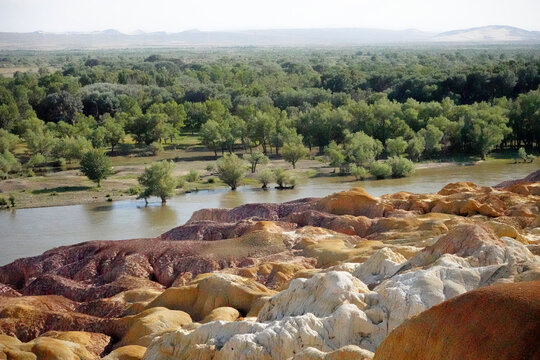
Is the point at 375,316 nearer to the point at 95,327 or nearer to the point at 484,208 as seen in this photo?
the point at 95,327

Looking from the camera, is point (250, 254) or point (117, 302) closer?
point (117, 302)

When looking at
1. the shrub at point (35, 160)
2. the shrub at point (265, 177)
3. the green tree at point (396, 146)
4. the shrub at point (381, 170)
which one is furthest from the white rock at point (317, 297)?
the shrub at point (35, 160)

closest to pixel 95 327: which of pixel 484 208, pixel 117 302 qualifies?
pixel 117 302

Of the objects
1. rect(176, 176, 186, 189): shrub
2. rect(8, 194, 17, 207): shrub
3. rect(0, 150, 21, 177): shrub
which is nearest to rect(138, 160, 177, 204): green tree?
rect(176, 176, 186, 189): shrub

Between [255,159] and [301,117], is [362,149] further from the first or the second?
[301,117]

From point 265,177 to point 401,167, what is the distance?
12519 millimetres

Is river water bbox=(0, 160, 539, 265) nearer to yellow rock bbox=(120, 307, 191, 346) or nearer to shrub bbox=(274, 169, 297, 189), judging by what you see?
shrub bbox=(274, 169, 297, 189)

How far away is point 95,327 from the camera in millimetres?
25047

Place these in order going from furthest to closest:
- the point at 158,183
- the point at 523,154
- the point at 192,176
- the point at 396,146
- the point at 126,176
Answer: the point at 396,146
the point at 523,154
the point at 126,176
the point at 192,176
the point at 158,183

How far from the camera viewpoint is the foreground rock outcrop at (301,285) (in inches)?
547

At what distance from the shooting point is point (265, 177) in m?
68.1

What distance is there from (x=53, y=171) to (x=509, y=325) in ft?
224

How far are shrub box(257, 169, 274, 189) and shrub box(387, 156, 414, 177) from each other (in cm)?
1137

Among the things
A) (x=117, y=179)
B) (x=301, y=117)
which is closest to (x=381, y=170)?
(x=301, y=117)
